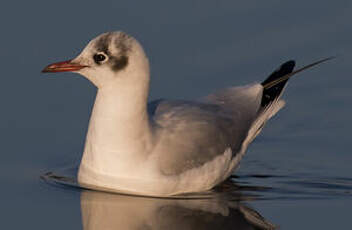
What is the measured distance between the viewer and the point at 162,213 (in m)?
9.30

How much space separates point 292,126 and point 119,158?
2.76 metres

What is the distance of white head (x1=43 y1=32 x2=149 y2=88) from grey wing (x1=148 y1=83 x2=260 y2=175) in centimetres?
62

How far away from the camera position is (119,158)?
31.2 feet

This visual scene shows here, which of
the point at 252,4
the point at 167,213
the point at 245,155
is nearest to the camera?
the point at 167,213

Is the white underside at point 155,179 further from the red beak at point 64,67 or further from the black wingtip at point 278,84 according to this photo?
the black wingtip at point 278,84

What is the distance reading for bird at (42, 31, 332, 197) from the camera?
9492mm

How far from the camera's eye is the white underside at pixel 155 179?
9.53 m

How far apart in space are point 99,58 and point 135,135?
72 cm

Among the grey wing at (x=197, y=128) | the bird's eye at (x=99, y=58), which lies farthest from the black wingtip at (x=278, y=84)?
the bird's eye at (x=99, y=58)

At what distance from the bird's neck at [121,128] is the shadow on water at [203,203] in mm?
309

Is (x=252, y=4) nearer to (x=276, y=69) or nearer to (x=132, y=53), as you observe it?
(x=276, y=69)

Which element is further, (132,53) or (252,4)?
(252,4)

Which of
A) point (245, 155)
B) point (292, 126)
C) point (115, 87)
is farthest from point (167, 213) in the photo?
point (292, 126)

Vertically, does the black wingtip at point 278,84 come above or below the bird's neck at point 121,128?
below
